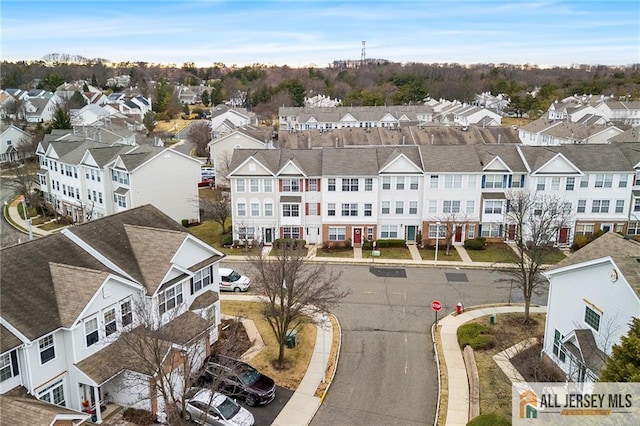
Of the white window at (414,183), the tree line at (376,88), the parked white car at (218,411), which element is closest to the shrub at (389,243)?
the white window at (414,183)

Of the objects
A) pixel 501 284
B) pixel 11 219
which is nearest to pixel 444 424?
pixel 501 284

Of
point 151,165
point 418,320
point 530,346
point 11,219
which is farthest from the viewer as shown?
point 11,219

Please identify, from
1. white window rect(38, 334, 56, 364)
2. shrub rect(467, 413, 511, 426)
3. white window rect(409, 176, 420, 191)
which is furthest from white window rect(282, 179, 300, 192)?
shrub rect(467, 413, 511, 426)

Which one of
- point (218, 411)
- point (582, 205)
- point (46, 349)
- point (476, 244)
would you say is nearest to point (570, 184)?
point (582, 205)

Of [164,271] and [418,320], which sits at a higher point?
[164,271]

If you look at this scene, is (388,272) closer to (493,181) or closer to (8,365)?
(493,181)

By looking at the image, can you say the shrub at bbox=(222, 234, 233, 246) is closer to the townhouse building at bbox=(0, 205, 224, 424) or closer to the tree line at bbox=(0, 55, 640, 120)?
the townhouse building at bbox=(0, 205, 224, 424)

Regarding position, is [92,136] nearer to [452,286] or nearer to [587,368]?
[452,286]
